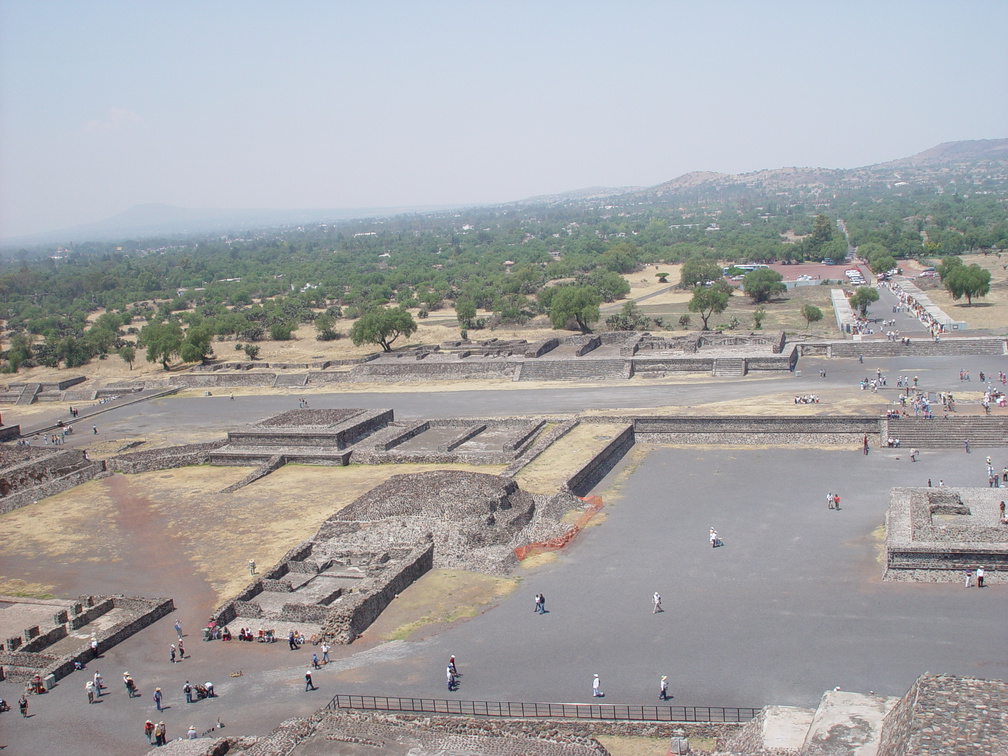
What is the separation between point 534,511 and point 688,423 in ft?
33.9

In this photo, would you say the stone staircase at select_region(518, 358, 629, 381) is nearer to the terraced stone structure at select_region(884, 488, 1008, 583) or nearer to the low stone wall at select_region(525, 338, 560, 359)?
the low stone wall at select_region(525, 338, 560, 359)

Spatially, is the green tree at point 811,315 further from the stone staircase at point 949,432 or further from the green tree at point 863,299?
the stone staircase at point 949,432

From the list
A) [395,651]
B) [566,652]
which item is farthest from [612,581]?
[395,651]

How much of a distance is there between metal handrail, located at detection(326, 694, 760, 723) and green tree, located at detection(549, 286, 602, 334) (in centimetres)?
4342

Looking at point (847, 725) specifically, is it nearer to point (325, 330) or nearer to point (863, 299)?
point (863, 299)

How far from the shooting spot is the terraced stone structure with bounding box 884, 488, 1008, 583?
19.0m

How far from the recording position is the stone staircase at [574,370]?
146 feet

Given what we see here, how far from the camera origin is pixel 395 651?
17.4 meters

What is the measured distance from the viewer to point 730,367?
4303cm

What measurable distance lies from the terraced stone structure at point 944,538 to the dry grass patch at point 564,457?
9.75m

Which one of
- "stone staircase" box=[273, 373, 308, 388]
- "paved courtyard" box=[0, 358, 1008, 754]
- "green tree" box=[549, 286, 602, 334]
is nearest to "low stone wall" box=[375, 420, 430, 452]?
"paved courtyard" box=[0, 358, 1008, 754]

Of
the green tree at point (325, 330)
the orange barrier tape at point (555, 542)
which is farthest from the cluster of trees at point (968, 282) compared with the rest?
the orange barrier tape at point (555, 542)

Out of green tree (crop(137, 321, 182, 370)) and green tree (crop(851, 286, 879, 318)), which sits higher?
green tree (crop(137, 321, 182, 370))

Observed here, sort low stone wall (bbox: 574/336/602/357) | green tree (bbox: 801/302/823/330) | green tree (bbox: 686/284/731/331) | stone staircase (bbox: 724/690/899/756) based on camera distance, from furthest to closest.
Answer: green tree (bbox: 686/284/731/331) < green tree (bbox: 801/302/823/330) < low stone wall (bbox: 574/336/602/357) < stone staircase (bbox: 724/690/899/756)
